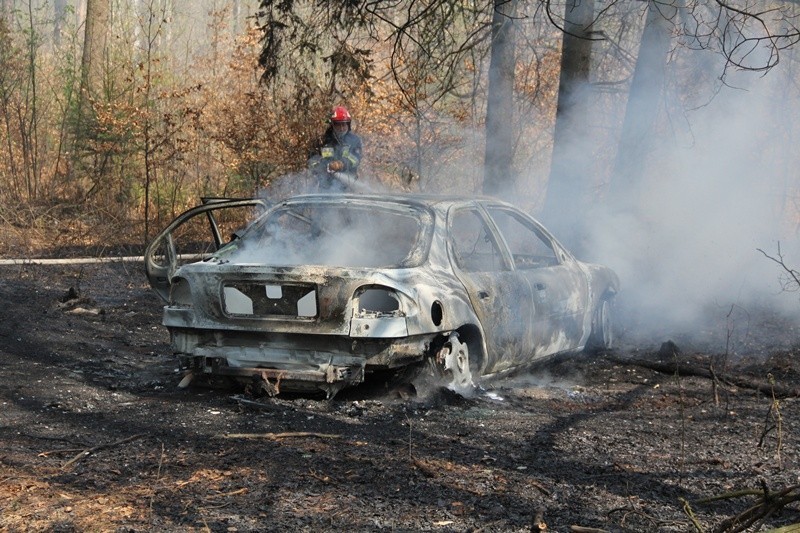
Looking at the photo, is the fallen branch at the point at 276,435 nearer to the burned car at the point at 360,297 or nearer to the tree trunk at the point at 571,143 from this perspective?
the burned car at the point at 360,297

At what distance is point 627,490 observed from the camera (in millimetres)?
4625

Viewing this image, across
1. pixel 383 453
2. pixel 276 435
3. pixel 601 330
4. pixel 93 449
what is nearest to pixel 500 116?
pixel 601 330

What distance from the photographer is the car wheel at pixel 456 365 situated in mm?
6461

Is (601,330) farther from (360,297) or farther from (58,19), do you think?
(58,19)

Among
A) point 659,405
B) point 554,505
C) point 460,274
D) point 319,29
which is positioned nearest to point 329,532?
point 554,505

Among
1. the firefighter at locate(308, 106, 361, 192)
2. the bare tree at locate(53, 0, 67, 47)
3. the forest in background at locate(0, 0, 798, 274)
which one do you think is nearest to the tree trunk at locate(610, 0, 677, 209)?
the forest in background at locate(0, 0, 798, 274)

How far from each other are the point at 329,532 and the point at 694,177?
15280 millimetres

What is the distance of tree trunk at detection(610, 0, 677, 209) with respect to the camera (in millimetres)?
13062

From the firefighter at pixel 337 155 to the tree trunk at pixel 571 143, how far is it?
278 cm

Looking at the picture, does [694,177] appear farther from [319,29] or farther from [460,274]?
[460,274]

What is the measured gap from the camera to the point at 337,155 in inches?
508

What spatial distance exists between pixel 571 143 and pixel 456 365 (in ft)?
24.9

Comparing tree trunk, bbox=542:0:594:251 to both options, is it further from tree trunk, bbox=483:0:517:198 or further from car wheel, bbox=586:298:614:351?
car wheel, bbox=586:298:614:351

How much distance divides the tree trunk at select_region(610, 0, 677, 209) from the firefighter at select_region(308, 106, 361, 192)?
3.77m
